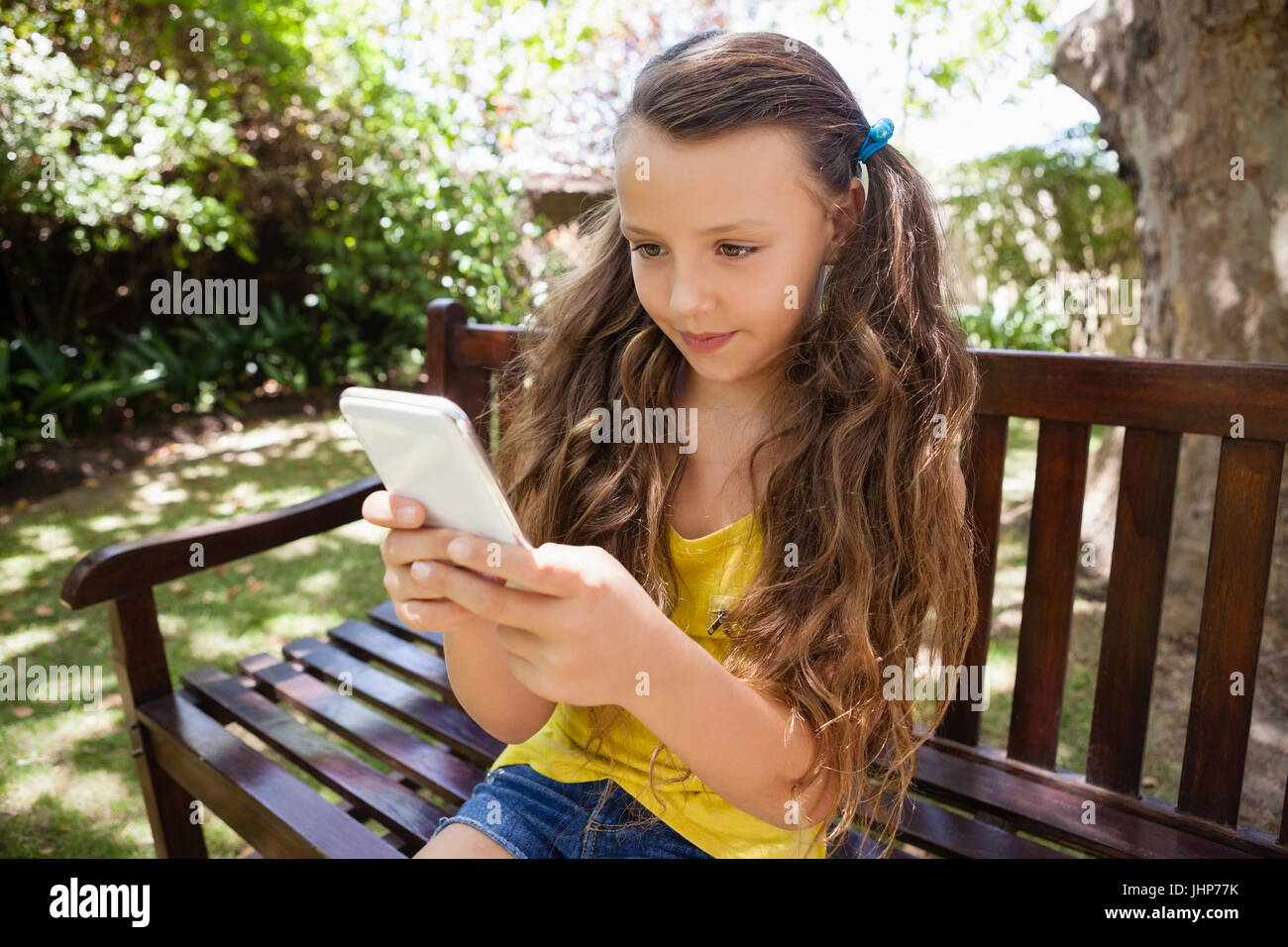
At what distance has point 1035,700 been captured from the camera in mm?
1942

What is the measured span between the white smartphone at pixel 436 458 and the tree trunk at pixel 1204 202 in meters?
2.82

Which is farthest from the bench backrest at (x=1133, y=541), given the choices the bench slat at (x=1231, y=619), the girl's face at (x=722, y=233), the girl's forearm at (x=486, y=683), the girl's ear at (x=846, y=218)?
the girl's forearm at (x=486, y=683)

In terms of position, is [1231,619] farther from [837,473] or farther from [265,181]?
[265,181]

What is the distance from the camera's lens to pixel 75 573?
2.04m

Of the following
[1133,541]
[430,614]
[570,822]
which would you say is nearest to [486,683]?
[570,822]

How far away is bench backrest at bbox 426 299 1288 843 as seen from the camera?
5.38 ft

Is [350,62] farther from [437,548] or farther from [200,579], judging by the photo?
[437,548]

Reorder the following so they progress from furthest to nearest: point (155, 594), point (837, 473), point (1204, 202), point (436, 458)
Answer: point (155, 594), point (1204, 202), point (837, 473), point (436, 458)

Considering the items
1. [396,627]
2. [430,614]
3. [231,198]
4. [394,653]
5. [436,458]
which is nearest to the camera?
[436,458]

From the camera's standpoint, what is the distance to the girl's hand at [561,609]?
103 cm

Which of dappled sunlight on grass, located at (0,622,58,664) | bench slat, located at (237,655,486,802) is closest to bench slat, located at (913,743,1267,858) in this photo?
bench slat, located at (237,655,486,802)

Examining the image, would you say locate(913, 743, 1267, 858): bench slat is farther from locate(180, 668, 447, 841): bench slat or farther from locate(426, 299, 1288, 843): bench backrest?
locate(180, 668, 447, 841): bench slat

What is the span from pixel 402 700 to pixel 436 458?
1507mm

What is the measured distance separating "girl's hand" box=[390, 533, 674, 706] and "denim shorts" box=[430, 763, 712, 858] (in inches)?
19.7
